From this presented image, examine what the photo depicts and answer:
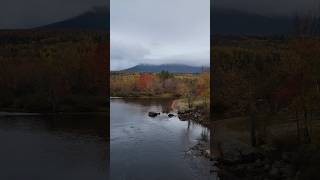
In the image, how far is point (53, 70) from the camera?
8.52 m

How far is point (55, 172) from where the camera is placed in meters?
8.30

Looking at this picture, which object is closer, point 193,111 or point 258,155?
point 258,155

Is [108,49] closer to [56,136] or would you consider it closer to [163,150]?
[56,136]

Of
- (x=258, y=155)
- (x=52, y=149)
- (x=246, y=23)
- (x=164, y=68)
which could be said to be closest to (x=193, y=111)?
(x=164, y=68)

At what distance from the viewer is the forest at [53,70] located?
27.8 feet

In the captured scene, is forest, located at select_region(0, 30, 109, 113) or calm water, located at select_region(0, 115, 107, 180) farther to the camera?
forest, located at select_region(0, 30, 109, 113)

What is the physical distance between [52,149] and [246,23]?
3.82 m

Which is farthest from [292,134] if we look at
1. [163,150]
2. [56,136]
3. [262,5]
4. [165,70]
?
[165,70]

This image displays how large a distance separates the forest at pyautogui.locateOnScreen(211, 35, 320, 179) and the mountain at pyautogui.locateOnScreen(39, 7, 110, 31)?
6.43 feet

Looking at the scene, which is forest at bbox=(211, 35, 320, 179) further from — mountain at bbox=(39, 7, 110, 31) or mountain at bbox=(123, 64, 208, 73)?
mountain at bbox=(123, 64, 208, 73)

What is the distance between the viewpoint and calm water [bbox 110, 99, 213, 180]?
Answer: 31.3 ft

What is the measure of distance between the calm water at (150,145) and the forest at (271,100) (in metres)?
1.16

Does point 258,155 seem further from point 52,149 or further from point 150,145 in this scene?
point 52,149

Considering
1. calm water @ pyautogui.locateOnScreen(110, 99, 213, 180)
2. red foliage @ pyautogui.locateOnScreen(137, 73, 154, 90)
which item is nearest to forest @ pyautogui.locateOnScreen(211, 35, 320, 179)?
calm water @ pyautogui.locateOnScreen(110, 99, 213, 180)
